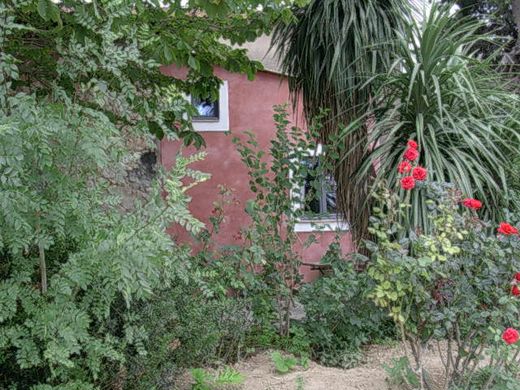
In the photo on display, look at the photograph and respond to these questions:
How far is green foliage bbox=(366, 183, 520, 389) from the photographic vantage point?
271 cm

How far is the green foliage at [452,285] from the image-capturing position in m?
2.71

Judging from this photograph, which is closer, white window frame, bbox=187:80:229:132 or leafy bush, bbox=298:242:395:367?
leafy bush, bbox=298:242:395:367

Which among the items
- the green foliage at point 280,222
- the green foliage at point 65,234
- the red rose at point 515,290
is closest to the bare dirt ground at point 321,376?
the green foliage at point 280,222

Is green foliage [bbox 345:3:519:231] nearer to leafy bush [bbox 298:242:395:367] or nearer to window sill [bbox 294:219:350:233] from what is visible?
window sill [bbox 294:219:350:233]

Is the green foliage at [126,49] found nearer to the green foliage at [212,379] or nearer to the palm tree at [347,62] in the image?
the palm tree at [347,62]

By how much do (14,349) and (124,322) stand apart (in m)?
0.52

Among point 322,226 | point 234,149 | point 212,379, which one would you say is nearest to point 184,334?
point 212,379

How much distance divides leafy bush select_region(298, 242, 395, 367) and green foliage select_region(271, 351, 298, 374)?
38 cm

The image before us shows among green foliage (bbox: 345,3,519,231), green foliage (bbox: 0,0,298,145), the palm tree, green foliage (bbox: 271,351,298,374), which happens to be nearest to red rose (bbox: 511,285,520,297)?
green foliage (bbox: 345,3,519,231)

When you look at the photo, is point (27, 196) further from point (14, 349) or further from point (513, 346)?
point (513, 346)

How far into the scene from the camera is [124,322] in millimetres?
2605

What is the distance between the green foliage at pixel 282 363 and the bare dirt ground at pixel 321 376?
32 millimetres

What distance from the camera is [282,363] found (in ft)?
10.7

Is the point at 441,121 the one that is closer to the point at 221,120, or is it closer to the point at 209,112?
the point at 221,120
